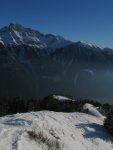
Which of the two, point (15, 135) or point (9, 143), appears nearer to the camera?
point (9, 143)

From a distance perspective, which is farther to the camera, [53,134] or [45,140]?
[53,134]

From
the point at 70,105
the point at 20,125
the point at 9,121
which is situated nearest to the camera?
the point at 20,125

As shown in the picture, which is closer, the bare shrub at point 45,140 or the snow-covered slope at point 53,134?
the snow-covered slope at point 53,134

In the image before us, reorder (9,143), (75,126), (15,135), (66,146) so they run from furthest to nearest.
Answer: (75,126) < (66,146) < (15,135) < (9,143)

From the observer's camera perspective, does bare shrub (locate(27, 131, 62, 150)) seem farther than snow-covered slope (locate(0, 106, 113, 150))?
Yes

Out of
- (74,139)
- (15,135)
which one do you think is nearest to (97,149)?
(74,139)

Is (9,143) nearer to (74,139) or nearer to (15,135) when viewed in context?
(15,135)

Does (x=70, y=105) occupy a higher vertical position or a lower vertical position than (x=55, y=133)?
lower

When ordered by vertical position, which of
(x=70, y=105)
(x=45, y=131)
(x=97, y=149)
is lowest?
(x=70, y=105)
